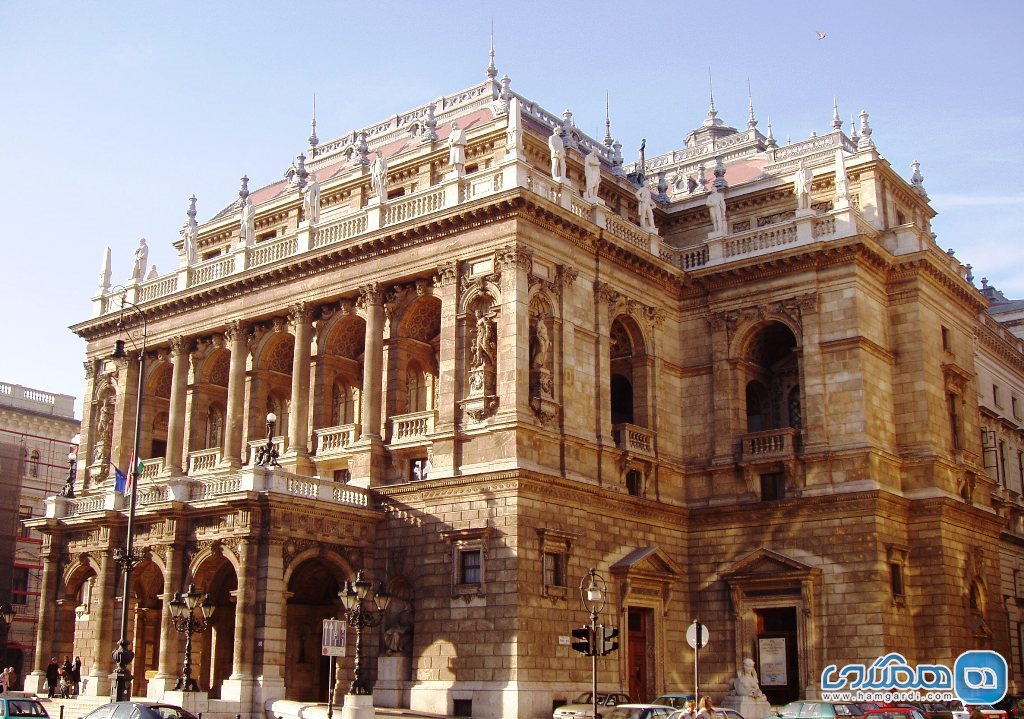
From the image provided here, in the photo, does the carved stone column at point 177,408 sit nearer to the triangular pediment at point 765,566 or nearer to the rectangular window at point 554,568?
the rectangular window at point 554,568

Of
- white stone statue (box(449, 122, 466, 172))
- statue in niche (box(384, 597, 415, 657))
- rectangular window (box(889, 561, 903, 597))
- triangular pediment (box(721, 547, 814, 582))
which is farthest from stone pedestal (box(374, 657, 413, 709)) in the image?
rectangular window (box(889, 561, 903, 597))

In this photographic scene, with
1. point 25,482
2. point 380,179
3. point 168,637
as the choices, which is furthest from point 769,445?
point 25,482

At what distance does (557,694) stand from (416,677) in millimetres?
4716

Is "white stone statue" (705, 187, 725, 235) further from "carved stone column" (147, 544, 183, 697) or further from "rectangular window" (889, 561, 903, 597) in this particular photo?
"carved stone column" (147, 544, 183, 697)

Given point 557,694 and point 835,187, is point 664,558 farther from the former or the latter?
point 835,187

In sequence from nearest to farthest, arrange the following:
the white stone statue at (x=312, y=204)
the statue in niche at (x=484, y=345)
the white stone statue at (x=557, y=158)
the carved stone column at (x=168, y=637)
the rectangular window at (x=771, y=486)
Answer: the carved stone column at (x=168, y=637) → the statue in niche at (x=484, y=345) → the white stone statue at (x=557, y=158) → the rectangular window at (x=771, y=486) → the white stone statue at (x=312, y=204)

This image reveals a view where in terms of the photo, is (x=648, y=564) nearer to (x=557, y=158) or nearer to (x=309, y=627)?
(x=309, y=627)

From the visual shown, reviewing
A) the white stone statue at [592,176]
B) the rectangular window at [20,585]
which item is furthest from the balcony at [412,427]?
the rectangular window at [20,585]

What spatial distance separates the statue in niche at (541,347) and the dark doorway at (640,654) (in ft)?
30.5

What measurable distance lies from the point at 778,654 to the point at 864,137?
70.8 feet

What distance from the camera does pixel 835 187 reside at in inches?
1909

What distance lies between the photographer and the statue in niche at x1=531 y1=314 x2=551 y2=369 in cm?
4031

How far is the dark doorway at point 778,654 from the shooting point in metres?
42.6

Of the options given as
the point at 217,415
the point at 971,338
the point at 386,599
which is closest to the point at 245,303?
the point at 217,415
